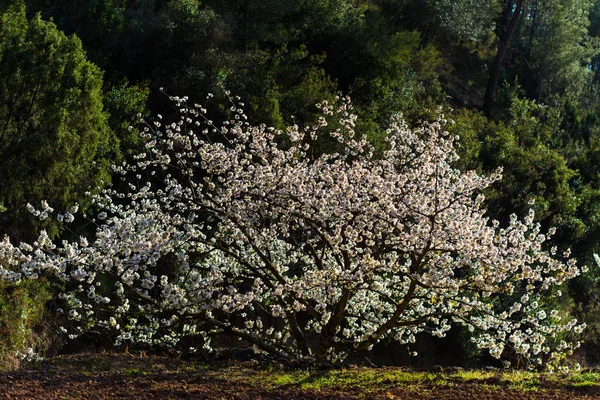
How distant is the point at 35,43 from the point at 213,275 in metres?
7.99

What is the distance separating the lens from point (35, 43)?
47.0ft

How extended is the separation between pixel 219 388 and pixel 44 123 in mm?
8340

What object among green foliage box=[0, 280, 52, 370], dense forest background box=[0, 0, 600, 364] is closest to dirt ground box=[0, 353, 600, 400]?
green foliage box=[0, 280, 52, 370]

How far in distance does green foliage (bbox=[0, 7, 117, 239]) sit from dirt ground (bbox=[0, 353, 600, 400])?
5.76m

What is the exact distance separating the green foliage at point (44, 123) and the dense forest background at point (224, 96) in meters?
0.03

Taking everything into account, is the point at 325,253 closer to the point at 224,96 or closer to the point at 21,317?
the point at 21,317

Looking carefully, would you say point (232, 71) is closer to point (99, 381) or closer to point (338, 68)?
point (338, 68)

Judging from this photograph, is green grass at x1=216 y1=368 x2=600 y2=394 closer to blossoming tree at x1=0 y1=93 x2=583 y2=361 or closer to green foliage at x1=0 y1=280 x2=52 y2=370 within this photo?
blossoming tree at x1=0 y1=93 x2=583 y2=361

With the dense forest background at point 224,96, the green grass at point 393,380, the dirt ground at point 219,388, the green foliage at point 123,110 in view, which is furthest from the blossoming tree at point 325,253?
the green foliage at point 123,110

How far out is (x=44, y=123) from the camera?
1391 centimetres

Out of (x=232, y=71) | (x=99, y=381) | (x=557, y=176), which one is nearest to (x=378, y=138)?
(x=232, y=71)

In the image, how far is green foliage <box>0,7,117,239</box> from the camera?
13.5 metres

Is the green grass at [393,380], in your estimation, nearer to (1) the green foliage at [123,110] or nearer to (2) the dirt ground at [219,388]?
(2) the dirt ground at [219,388]

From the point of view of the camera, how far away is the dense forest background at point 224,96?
1377 centimetres
